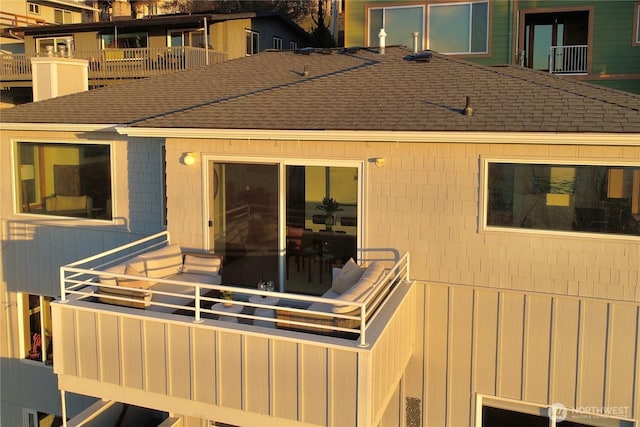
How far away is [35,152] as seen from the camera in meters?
10.9

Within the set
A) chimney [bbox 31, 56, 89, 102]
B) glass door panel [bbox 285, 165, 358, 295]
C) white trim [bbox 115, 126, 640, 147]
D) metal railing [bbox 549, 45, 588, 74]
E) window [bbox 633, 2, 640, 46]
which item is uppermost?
window [bbox 633, 2, 640, 46]

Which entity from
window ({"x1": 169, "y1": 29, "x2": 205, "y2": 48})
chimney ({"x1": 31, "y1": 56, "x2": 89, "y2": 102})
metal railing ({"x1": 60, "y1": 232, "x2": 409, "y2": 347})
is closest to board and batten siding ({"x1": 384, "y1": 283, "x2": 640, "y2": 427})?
metal railing ({"x1": 60, "y1": 232, "x2": 409, "y2": 347})

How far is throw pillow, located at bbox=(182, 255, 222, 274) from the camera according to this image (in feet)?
28.7

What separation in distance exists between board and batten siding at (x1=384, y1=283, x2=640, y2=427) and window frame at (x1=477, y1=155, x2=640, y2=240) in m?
0.77

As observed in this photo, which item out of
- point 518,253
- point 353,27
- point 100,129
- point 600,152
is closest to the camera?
point 600,152

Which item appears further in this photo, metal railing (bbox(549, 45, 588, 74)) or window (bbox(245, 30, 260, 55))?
window (bbox(245, 30, 260, 55))

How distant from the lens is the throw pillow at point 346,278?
7652 mm

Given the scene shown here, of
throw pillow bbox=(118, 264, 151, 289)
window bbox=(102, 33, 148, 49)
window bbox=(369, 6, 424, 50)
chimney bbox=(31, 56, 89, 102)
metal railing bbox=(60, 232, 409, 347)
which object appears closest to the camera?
metal railing bbox=(60, 232, 409, 347)

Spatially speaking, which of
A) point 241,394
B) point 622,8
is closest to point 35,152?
point 241,394

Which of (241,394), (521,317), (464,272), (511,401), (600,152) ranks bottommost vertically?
(511,401)

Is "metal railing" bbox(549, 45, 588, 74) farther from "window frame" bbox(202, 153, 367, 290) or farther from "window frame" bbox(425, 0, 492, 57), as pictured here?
"window frame" bbox(202, 153, 367, 290)

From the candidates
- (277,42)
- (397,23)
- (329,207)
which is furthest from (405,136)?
(277,42)

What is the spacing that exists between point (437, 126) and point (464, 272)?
1897 mm

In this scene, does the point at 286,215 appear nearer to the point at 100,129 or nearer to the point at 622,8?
the point at 100,129
